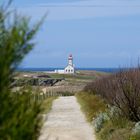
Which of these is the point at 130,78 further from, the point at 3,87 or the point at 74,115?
the point at 3,87

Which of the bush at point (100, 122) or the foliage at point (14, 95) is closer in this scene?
the foliage at point (14, 95)

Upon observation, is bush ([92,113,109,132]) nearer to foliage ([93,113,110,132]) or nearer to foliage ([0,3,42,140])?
foliage ([93,113,110,132])

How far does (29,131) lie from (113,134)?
36.5ft

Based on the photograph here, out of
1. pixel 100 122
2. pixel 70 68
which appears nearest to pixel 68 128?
pixel 100 122

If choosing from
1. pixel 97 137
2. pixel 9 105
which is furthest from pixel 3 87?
pixel 97 137

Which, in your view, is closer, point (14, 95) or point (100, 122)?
point (14, 95)

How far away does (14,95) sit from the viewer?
5652mm

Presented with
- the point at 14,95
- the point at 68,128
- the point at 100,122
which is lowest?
the point at 68,128

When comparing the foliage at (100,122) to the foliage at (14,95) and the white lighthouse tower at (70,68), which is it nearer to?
the foliage at (14,95)

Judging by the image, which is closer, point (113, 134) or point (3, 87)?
point (3, 87)

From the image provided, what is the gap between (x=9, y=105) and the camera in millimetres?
5285

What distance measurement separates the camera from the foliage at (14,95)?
5.00 m

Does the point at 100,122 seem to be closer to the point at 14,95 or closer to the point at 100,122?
the point at 100,122

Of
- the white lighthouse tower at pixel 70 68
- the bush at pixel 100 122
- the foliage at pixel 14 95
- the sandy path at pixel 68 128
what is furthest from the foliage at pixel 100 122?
the white lighthouse tower at pixel 70 68
